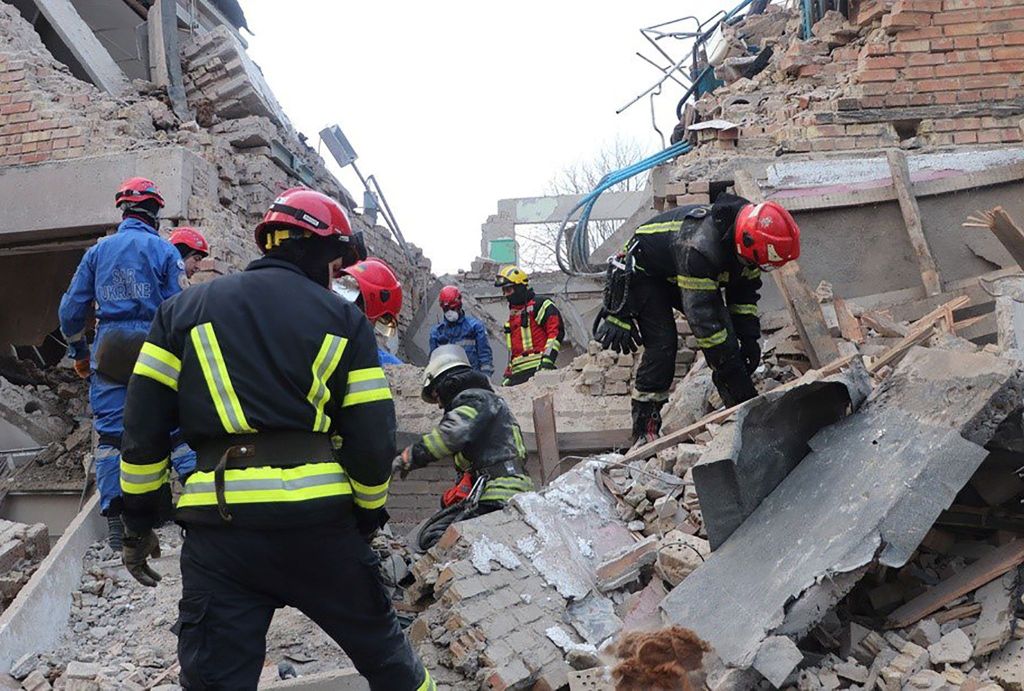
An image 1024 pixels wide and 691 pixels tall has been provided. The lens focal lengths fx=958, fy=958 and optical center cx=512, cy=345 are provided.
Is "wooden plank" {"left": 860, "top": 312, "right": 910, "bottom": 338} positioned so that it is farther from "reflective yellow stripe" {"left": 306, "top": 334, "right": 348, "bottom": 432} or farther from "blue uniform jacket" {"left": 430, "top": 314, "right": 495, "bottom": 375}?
"blue uniform jacket" {"left": 430, "top": 314, "right": 495, "bottom": 375}

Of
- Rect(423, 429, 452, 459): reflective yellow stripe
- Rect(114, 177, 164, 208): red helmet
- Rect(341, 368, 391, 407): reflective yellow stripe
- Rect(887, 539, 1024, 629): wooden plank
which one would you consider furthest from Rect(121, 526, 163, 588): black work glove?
Rect(887, 539, 1024, 629): wooden plank

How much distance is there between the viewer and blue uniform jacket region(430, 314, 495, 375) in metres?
8.79

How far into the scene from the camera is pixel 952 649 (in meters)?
3.02

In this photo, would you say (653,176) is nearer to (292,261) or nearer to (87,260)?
(87,260)

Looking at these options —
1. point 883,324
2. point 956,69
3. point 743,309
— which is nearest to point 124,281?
point 743,309

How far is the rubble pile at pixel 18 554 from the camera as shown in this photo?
181 inches

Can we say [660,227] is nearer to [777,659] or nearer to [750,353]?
[750,353]

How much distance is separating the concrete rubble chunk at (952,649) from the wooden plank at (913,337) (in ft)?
5.36

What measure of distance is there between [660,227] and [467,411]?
175 centimetres

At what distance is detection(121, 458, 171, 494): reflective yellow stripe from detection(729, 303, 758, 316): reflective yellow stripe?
3.63 metres

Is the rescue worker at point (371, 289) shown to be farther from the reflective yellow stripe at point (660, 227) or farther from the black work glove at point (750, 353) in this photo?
the black work glove at point (750, 353)

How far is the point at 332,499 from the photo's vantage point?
2662 mm

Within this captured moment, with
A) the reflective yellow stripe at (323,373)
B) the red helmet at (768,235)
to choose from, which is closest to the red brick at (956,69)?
the red helmet at (768,235)

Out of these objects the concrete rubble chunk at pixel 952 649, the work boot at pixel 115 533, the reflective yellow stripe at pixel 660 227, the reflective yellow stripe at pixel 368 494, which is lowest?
the work boot at pixel 115 533
